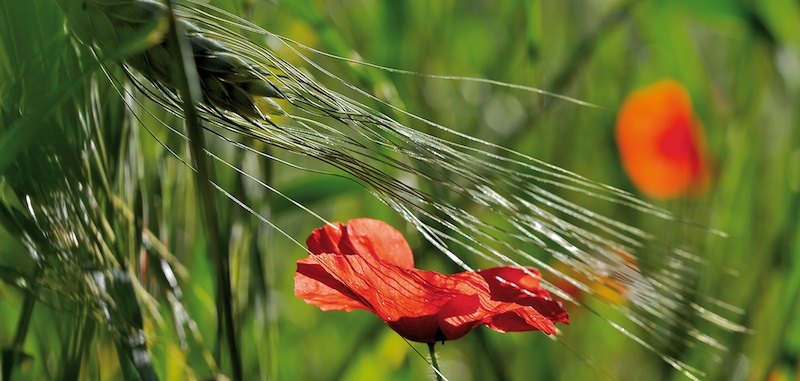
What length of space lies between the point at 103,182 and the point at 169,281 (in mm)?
79

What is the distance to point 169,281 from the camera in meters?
0.49

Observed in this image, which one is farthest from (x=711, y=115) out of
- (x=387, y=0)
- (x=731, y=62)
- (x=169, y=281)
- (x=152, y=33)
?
(x=152, y=33)

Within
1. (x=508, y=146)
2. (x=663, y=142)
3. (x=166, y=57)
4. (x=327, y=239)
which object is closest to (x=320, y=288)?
(x=327, y=239)

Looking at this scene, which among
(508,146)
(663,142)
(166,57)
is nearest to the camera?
(166,57)

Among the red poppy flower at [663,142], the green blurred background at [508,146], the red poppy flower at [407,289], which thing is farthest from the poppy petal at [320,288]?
the red poppy flower at [663,142]

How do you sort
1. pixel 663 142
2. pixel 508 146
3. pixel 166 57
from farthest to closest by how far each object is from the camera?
pixel 663 142, pixel 508 146, pixel 166 57

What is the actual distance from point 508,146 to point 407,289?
50 cm

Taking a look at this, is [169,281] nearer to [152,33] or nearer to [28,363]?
[28,363]

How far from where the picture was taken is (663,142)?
42.3 inches

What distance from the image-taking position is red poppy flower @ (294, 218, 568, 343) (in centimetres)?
37

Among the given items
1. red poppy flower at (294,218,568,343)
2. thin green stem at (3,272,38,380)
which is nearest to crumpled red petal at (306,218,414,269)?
red poppy flower at (294,218,568,343)

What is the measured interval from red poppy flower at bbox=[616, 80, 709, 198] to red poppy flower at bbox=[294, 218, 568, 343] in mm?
619

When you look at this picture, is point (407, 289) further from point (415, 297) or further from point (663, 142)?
point (663, 142)

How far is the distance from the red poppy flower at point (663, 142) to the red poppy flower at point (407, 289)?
0.62m
